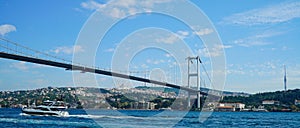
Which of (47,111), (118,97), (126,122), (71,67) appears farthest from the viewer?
(118,97)

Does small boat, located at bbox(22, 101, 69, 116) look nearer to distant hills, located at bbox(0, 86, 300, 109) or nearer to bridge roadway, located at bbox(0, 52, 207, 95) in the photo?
distant hills, located at bbox(0, 86, 300, 109)

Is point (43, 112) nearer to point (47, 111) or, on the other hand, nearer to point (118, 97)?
point (47, 111)

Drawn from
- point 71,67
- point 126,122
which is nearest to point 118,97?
point 71,67

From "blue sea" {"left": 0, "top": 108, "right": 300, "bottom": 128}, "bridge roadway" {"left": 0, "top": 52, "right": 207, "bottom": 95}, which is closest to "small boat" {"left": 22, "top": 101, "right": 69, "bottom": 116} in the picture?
"blue sea" {"left": 0, "top": 108, "right": 300, "bottom": 128}

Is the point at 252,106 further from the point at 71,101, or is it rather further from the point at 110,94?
the point at 110,94

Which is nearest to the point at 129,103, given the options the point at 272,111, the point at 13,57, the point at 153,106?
the point at 153,106

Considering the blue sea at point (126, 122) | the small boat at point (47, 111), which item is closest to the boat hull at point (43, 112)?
the small boat at point (47, 111)

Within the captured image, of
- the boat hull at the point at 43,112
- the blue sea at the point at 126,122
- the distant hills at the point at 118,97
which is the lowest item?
the blue sea at the point at 126,122

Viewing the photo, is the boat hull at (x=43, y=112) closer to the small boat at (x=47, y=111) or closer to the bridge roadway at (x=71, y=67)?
the small boat at (x=47, y=111)

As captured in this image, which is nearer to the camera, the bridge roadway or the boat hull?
the bridge roadway

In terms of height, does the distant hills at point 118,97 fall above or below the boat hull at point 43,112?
Answer: above

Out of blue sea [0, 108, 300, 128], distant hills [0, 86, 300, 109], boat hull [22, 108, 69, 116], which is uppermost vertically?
distant hills [0, 86, 300, 109]
